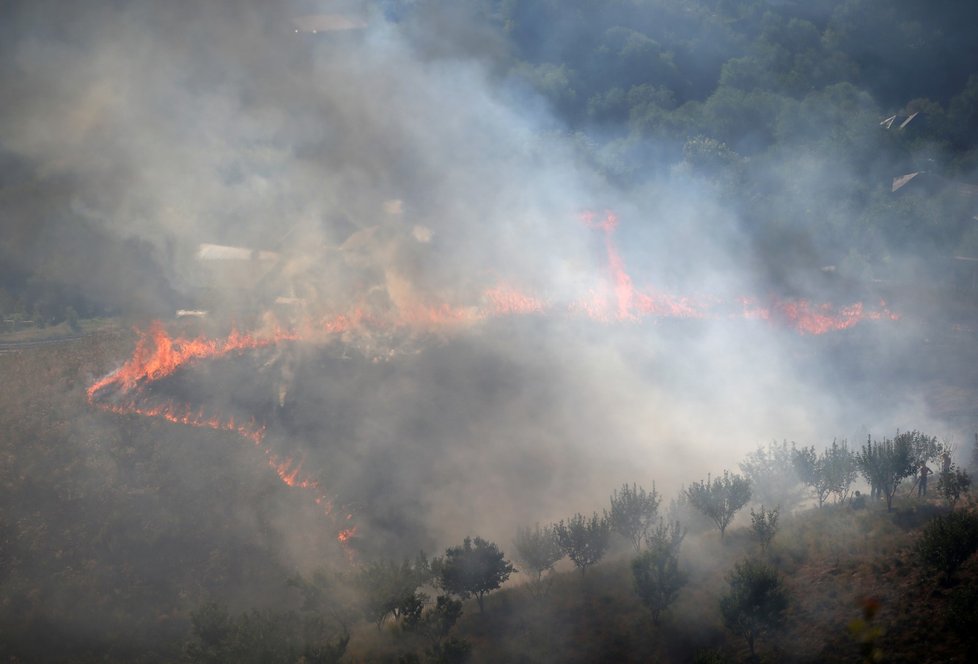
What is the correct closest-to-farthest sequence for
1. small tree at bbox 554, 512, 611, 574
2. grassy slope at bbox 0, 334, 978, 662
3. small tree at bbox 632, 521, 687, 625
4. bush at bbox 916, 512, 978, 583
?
1. bush at bbox 916, 512, 978, 583
2. grassy slope at bbox 0, 334, 978, 662
3. small tree at bbox 632, 521, 687, 625
4. small tree at bbox 554, 512, 611, 574

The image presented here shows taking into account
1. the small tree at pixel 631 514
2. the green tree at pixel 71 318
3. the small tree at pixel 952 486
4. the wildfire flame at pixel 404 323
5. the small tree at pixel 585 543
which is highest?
the green tree at pixel 71 318

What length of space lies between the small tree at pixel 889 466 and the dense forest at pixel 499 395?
289mm

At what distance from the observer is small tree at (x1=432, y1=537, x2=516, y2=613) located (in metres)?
30.5

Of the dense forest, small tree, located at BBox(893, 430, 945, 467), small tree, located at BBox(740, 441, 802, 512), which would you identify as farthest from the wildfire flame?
small tree, located at BBox(893, 430, 945, 467)

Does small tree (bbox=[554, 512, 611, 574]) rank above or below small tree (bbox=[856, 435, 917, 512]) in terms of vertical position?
below

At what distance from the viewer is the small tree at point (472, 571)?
30.5m

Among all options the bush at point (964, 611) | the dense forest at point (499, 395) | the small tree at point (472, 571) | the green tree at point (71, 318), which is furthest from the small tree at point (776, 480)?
the green tree at point (71, 318)

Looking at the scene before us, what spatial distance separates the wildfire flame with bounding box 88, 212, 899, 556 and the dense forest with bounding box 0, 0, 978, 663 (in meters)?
0.39

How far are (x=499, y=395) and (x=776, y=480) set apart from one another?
678 inches

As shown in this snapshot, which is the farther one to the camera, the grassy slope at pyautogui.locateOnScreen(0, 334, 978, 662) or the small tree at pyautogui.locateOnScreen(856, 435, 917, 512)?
the small tree at pyautogui.locateOnScreen(856, 435, 917, 512)

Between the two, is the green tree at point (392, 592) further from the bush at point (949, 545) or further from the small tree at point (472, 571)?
the bush at point (949, 545)

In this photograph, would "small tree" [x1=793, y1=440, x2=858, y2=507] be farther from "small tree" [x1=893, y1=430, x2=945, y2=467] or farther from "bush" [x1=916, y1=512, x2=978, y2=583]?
"bush" [x1=916, y1=512, x2=978, y2=583]

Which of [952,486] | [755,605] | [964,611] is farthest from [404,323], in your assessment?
[964,611]

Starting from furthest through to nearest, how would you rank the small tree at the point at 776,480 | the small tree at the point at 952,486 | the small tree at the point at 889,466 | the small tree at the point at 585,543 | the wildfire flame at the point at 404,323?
the wildfire flame at the point at 404,323, the small tree at the point at 776,480, the small tree at the point at 585,543, the small tree at the point at 889,466, the small tree at the point at 952,486
